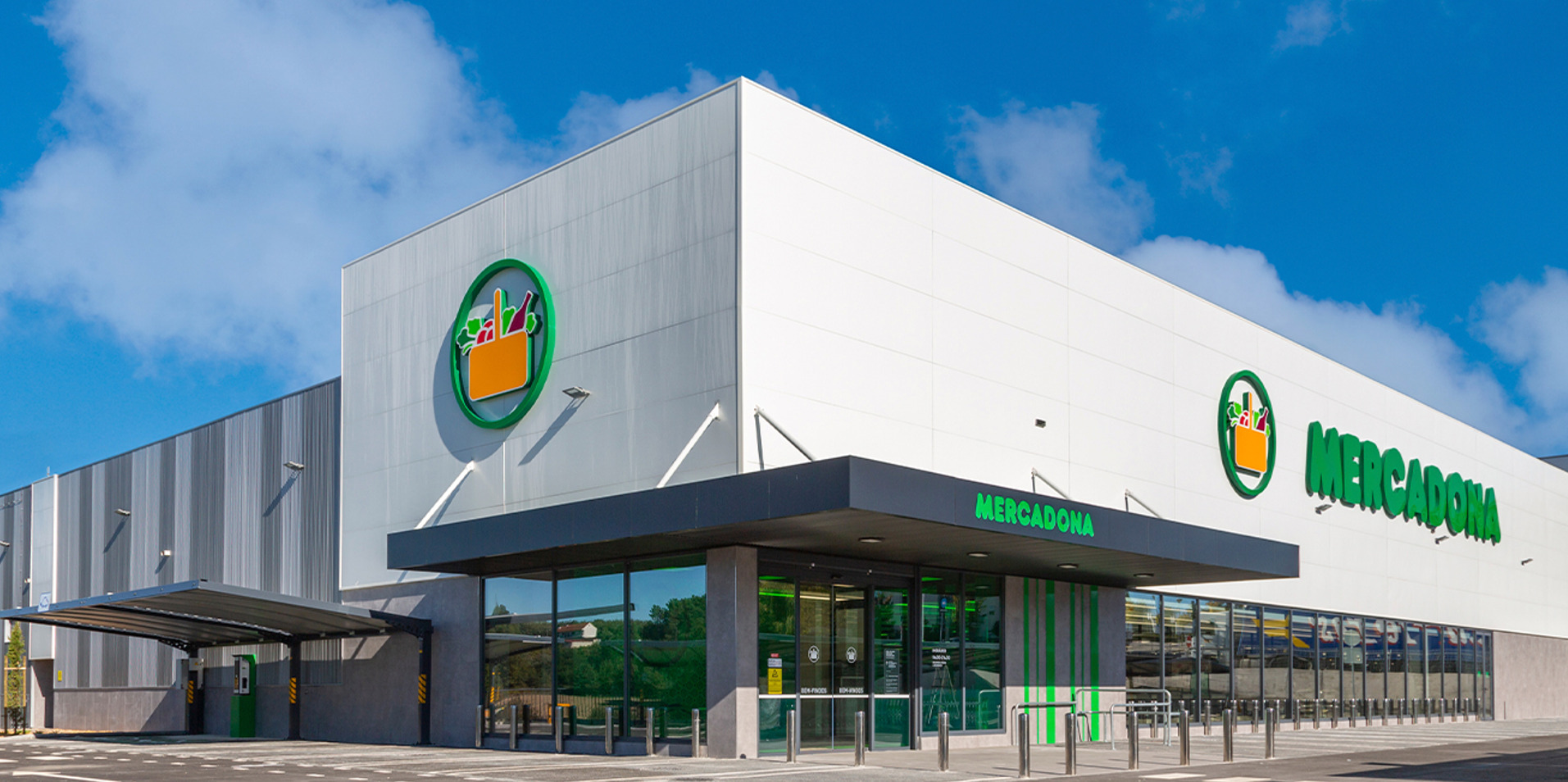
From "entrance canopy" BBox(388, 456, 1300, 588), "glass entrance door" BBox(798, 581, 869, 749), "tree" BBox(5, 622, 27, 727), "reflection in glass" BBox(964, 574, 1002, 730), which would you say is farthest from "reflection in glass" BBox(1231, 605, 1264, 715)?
"tree" BBox(5, 622, 27, 727)

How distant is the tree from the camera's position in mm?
37219

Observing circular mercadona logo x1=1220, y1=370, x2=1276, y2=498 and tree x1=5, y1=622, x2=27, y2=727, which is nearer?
circular mercadona logo x1=1220, y1=370, x2=1276, y2=498

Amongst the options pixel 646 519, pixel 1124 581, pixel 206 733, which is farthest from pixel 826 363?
pixel 206 733

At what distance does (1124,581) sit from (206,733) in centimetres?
2085

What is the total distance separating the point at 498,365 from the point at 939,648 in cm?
904

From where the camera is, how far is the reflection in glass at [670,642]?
19.9 m

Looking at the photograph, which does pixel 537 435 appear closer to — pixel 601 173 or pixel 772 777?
pixel 601 173

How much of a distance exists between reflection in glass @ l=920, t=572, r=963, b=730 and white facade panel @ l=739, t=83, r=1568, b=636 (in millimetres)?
2001

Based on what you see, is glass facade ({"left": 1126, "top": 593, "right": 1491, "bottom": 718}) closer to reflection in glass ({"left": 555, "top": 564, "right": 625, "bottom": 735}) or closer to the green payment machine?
reflection in glass ({"left": 555, "top": 564, "right": 625, "bottom": 735})

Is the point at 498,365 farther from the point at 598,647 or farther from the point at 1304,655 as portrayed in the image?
the point at 1304,655

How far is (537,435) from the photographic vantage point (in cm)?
2292

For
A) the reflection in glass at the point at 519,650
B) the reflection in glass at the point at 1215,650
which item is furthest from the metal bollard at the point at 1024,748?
the reflection in glass at the point at 1215,650

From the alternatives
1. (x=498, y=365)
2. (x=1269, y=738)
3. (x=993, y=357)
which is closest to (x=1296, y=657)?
(x=1269, y=738)

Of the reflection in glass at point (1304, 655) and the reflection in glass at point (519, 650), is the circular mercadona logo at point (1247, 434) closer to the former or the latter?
the reflection in glass at point (1304, 655)
